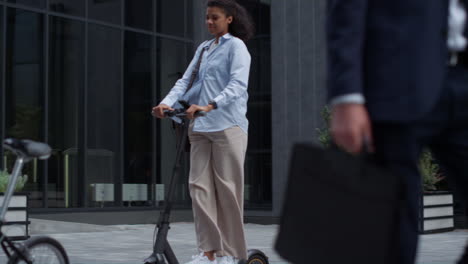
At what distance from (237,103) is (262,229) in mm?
8527

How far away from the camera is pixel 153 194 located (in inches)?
602

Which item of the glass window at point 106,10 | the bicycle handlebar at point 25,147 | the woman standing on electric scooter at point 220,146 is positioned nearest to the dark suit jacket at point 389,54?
the bicycle handlebar at point 25,147

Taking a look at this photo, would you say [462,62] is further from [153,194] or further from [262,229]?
[153,194]

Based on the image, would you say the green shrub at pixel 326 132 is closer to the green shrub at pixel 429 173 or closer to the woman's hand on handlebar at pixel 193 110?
the green shrub at pixel 429 173

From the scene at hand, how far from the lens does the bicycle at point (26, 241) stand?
3.55m

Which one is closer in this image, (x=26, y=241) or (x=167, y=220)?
(x=26, y=241)

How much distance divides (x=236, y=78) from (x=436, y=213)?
776 cm

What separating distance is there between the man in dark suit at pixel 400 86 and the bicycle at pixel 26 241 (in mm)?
1861

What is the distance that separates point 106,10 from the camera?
14641 mm

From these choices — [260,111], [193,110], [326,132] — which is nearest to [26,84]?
[326,132]

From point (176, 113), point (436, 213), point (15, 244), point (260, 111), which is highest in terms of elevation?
point (260, 111)

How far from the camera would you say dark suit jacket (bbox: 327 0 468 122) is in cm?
218

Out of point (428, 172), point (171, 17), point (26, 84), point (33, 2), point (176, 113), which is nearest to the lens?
point (176, 113)

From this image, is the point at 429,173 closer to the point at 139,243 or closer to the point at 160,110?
the point at 139,243
